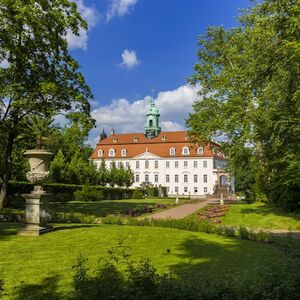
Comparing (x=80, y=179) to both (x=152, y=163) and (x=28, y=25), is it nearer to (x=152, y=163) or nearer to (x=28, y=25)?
(x=28, y=25)

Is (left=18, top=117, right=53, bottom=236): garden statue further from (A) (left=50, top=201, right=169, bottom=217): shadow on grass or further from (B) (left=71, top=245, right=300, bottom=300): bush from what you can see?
(A) (left=50, top=201, right=169, bottom=217): shadow on grass

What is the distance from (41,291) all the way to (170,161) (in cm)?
8301

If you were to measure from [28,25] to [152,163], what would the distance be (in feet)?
230

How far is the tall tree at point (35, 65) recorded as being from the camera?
2100 centimetres

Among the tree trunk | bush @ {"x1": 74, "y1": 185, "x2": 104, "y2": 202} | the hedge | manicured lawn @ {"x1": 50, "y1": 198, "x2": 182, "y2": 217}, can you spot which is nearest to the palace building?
the hedge

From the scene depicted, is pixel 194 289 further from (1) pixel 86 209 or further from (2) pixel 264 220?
(1) pixel 86 209

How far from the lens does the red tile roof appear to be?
89.9 meters

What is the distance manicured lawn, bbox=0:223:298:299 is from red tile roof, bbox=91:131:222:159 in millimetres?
74980

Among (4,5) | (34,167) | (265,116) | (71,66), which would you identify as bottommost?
(34,167)

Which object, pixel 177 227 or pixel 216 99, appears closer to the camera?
pixel 177 227

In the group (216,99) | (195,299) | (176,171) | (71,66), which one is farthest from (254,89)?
(176,171)

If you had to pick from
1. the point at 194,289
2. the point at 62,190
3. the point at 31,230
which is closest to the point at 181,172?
the point at 62,190

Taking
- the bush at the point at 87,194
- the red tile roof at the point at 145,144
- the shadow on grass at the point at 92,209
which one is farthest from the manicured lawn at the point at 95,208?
the red tile roof at the point at 145,144

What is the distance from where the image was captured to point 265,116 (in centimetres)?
2192
